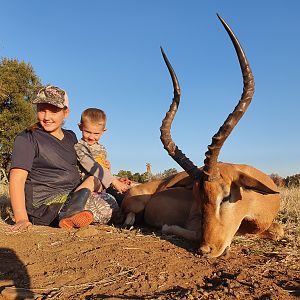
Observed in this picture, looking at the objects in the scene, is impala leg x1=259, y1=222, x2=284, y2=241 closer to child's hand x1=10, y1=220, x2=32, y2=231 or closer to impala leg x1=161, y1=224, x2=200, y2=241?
impala leg x1=161, y1=224, x2=200, y2=241

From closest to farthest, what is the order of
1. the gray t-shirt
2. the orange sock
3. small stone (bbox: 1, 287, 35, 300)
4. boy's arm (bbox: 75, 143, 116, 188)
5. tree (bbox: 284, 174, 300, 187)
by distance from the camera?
small stone (bbox: 1, 287, 35, 300) → the orange sock → the gray t-shirt → boy's arm (bbox: 75, 143, 116, 188) → tree (bbox: 284, 174, 300, 187)

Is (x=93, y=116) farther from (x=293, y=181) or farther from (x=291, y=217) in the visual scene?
(x=293, y=181)

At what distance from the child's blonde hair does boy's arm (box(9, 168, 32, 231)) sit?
1.66 meters

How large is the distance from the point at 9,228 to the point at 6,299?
2.71m

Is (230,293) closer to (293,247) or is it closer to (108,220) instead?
(293,247)

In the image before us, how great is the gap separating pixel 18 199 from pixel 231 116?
2943 millimetres

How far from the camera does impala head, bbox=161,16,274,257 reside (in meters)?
4.16

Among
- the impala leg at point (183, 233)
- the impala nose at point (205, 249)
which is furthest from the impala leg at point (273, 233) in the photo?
the impala nose at point (205, 249)

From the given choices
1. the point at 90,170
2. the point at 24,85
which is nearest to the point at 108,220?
the point at 90,170

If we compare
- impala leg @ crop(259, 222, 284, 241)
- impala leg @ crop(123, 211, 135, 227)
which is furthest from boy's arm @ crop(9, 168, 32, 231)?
impala leg @ crop(259, 222, 284, 241)

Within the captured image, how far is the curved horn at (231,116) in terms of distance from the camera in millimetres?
4024

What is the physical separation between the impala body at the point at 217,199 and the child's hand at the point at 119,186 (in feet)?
1.57

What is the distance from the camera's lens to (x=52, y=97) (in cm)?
589

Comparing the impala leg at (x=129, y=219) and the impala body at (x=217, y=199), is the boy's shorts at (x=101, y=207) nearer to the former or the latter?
the impala leg at (x=129, y=219)
